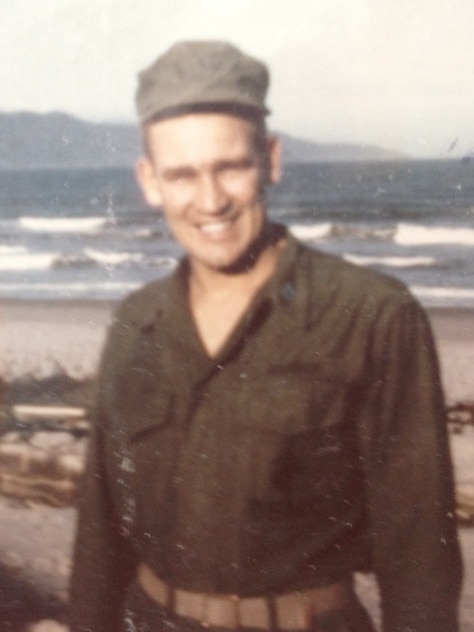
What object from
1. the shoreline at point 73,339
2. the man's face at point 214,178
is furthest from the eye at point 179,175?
the shoreline at point 73,339

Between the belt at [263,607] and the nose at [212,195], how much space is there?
52 centimetres

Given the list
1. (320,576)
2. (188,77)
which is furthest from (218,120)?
(320,576)

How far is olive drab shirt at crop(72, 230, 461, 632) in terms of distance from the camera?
1.03 metres

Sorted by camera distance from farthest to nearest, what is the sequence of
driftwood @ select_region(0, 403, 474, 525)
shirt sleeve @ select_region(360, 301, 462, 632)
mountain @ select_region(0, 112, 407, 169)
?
driftwood @ select_region(0, 403, 474, 525) → mountain @ select_region(0, 112, 407, 169) → shirt sleeve @ select_region(360, 301, 462, 632)

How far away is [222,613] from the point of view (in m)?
1.04

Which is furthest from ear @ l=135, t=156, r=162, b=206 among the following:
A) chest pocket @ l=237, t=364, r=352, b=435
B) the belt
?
the belt

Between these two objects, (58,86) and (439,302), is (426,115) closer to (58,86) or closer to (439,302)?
(439,302)

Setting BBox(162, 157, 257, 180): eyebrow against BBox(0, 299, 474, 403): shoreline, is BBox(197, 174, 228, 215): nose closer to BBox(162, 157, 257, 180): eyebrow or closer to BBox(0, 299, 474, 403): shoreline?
BBox(162, 157, 257, 180): eyebrow

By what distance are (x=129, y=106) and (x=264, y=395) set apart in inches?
18.9

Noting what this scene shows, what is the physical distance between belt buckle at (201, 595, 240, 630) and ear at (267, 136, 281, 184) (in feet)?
1.87

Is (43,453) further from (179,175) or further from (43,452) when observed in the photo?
(179,175)

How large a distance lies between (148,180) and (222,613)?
0.60 m

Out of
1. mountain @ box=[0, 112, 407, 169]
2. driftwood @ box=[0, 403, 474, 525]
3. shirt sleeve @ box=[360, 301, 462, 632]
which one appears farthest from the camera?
driftwood @ box=[0, 403, 474, 525]

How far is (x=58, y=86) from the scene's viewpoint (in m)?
1.27
